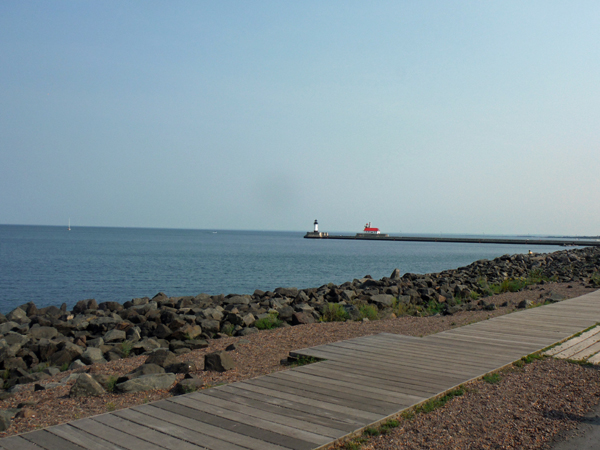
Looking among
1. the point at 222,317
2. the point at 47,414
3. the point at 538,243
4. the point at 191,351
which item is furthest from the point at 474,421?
the point at 538,243

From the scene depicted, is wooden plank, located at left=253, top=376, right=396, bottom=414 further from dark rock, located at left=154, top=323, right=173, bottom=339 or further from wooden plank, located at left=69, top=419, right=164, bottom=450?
dark rock, located at left=154, top=323, right=173, bottom=339

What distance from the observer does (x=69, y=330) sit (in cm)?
1264

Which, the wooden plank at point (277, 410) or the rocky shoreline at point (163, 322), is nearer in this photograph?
the wooden plank at point (277, 410)

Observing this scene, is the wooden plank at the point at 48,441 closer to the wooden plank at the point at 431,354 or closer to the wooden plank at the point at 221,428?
the wooden plank at the point at 221,428

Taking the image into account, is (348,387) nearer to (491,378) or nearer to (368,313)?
(491,378)

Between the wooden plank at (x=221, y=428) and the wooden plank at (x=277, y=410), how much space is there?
372mm

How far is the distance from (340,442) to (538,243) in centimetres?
11797

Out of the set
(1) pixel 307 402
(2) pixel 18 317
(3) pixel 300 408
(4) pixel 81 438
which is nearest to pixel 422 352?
(1) pixel 307 402

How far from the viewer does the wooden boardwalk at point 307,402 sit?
3402mm

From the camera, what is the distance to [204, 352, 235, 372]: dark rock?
6.00 metres

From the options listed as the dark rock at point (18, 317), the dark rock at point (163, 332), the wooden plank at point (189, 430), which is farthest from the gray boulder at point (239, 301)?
the wooden plank at point (189, 430)

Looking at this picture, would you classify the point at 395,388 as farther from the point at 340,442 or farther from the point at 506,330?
the point at 506,330

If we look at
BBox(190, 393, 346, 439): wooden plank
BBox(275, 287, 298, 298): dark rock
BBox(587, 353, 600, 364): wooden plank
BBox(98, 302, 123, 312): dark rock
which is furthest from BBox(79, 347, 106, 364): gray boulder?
BBox(275, 287, 298, 298): dark rock

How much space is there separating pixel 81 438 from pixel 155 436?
1.65ft
